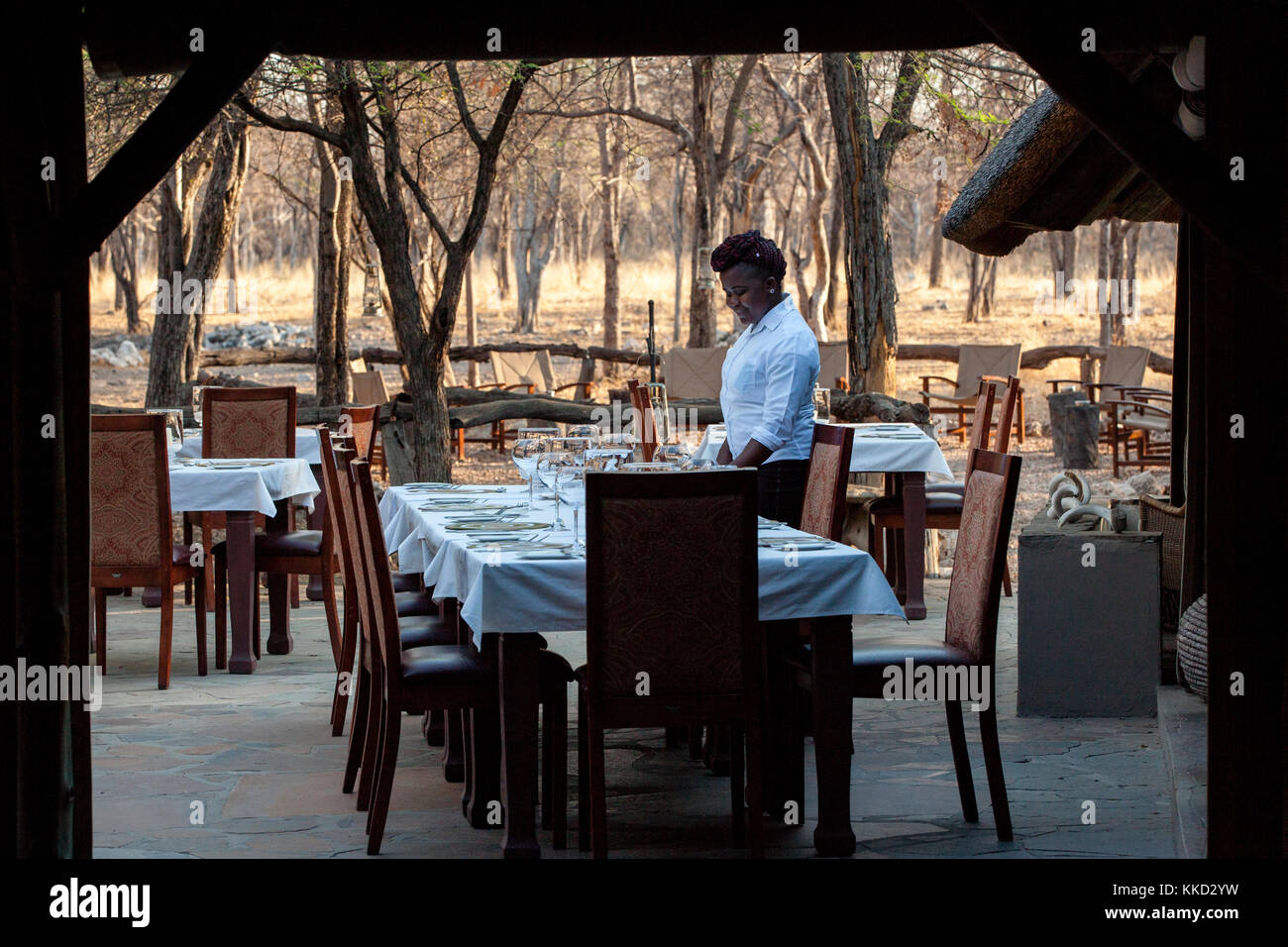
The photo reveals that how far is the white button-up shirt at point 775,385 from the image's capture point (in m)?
5.45

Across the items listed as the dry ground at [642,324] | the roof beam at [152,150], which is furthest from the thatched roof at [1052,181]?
the dry ground at [642,324]

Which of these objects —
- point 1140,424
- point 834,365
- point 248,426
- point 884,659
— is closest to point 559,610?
point 884,659

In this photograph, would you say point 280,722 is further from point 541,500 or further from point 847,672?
point 847,672

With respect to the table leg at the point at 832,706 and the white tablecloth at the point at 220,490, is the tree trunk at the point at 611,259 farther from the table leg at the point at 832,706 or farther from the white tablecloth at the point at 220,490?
the table leg at the point at 832,706

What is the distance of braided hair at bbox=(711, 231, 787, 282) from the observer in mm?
5484

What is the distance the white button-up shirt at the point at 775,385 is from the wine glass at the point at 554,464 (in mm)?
1030

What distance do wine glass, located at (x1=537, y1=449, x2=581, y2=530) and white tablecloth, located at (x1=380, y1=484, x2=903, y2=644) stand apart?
0.77ft

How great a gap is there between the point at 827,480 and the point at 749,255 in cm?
95

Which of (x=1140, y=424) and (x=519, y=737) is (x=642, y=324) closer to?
(x=1140, y=424)

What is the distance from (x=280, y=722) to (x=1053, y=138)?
→ 11.8ft

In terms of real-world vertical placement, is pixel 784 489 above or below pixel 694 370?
below

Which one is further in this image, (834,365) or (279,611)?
(834,365)

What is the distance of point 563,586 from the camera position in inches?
151

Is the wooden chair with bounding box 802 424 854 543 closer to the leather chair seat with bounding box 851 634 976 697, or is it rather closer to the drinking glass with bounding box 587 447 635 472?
the leather chair seat with bounding box 851 634 976 697
